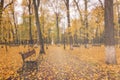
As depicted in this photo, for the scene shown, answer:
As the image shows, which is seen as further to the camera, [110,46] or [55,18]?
[55,18]

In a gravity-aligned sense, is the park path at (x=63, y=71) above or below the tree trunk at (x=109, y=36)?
below

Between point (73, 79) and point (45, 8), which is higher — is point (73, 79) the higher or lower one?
the lower one

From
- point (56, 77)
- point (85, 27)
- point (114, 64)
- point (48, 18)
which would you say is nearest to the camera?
point (56, 77)

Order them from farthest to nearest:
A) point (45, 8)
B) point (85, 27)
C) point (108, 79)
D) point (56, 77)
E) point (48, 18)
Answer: point (48, 18) < point (45, 8) < point (85, 27) < point (56, 77) < point (108, 79)

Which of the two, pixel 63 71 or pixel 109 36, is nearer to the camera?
pixel 63 71

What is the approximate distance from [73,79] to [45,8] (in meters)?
41.6

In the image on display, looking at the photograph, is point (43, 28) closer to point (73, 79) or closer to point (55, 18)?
point (55, 18)

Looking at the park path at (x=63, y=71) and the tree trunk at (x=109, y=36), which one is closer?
the park path at (x=63, y=71)

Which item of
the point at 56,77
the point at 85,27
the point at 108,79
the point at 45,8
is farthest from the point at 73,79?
the point at 45,8

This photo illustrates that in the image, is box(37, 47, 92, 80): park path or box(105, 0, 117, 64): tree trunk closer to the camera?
box(37, 47, 92, 80): park path

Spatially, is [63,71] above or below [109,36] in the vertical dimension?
below

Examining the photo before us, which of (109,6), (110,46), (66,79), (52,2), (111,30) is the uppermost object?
(52,2)

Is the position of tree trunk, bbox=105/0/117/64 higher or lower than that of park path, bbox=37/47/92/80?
higher

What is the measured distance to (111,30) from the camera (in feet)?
44.1
